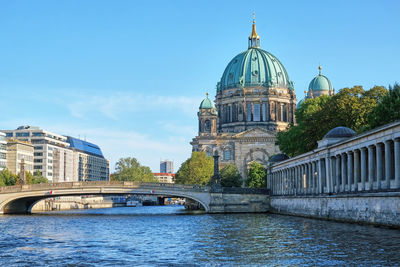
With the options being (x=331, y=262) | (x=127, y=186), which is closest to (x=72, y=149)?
(x=127, y=186)

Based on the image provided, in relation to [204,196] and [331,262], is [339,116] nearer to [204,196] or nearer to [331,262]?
[204,196]

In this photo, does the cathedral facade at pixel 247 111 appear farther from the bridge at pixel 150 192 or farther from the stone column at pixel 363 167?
the stone column at pixel 363 167

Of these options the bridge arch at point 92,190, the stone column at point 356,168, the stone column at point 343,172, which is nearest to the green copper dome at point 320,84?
the bridge arch at point 92,190

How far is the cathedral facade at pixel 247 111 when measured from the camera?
140500 mm

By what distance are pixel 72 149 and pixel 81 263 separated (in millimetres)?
161592

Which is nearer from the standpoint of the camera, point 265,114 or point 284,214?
point 284,214

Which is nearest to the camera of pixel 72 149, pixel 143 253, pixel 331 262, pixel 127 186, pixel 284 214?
pixel 331 262

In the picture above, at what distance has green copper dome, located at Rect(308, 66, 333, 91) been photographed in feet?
497

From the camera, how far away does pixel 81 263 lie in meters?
28.7

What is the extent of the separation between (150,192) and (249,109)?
71.0 meters

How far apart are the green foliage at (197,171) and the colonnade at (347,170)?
4225 centimetres

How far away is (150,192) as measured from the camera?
8131 cm

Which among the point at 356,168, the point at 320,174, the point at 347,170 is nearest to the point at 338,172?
the point at 347,170

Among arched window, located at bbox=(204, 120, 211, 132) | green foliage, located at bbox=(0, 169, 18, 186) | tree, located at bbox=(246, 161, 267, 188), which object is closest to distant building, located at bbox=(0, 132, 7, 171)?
green foliage, located at bbox=(0, 169, 18, 186)
